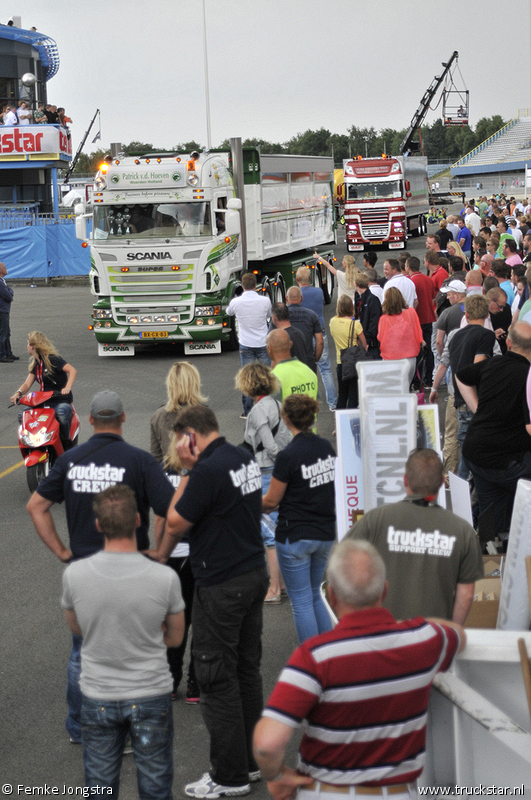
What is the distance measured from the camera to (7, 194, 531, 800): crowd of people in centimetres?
286

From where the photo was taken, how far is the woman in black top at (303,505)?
525cm

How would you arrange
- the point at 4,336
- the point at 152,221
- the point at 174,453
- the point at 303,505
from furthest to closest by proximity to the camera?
1. the point at 4,336
2. the point at 152,221
3. the point at 303,505
4. the point at 174,453

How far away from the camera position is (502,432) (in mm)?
6422

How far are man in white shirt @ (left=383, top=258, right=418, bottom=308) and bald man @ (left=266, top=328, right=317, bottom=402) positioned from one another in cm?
503

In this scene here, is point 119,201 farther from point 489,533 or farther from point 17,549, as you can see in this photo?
point 489,533

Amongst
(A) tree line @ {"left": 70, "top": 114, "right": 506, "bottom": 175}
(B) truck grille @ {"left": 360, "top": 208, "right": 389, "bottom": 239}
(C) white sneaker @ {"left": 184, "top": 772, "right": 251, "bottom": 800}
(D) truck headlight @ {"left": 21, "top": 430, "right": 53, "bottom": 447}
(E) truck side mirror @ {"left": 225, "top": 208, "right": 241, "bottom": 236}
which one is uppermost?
(A) tree line @ {"left": 70, "top": 114, "right": 506, "bottom": 175}

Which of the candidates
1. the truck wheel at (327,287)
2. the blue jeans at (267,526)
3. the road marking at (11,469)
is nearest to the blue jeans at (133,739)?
the blue jeans at (267,526)

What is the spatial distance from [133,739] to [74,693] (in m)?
1.30

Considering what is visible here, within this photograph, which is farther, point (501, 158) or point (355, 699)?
point (501, 158)

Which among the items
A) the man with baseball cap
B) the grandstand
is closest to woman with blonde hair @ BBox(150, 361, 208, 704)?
the man with baseball cap

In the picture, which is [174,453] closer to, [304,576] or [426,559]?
[304,576]

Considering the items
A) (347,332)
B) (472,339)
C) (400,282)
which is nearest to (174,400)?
(472,339)

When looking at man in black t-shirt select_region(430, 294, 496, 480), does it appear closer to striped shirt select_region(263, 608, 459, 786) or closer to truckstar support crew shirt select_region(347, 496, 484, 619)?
truckstar support crew shirt select_region(347, 496, 484, 619)

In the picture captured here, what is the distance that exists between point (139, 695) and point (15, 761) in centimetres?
159
